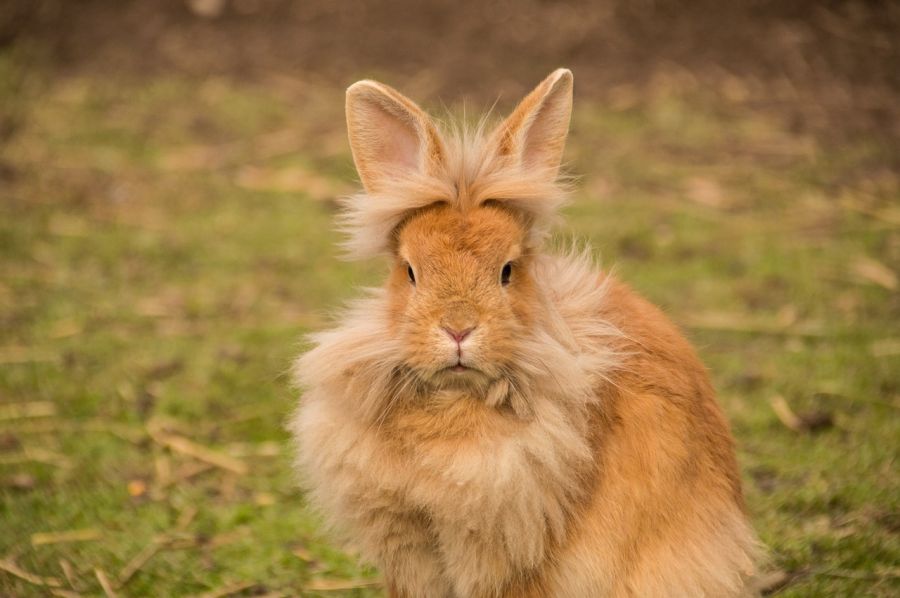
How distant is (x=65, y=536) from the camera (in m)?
3.56

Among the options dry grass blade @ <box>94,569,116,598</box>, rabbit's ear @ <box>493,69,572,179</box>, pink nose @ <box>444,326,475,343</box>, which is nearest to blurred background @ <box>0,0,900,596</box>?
dry grass blade @ <box>94,569,116,598</box>

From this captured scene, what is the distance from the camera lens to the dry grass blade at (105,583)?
3.19m

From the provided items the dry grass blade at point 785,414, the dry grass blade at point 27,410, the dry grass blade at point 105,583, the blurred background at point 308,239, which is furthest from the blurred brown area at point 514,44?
the dry grass blade at point 105,583

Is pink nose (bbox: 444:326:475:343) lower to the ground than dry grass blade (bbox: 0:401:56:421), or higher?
higher

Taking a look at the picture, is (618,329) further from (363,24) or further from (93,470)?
(363,24)

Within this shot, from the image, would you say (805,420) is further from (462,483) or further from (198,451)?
(198,451)

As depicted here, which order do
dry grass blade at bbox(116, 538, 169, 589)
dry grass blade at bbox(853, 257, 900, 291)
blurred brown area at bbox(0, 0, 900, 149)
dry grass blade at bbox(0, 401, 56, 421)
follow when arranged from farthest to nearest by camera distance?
blurred brown area at bbox(0, 0, 900, 149) < dry grass blade at bbox(853, 257, 900, 291) < dry grass blade at bbox(0, 401, 56, 421) < dry grass blade at bbox(116, 538, 169, 589)

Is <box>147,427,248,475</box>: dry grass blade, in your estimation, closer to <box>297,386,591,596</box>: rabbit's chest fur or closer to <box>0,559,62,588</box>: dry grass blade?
<box>0,559,62,588</box>: dry grass blade

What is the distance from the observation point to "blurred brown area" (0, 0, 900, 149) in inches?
313

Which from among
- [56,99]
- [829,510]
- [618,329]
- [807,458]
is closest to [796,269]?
[807,458]

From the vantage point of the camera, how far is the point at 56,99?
812 centimetres

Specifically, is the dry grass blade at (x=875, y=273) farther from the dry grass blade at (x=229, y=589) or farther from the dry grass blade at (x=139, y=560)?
the dry grass blade at (x=139, y=560)

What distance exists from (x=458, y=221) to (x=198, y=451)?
2.02m

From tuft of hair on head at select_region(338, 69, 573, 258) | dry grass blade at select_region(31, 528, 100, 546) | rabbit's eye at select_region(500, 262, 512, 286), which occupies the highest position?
tuft of hair on head at select_region(338, 69, 573, 258)
